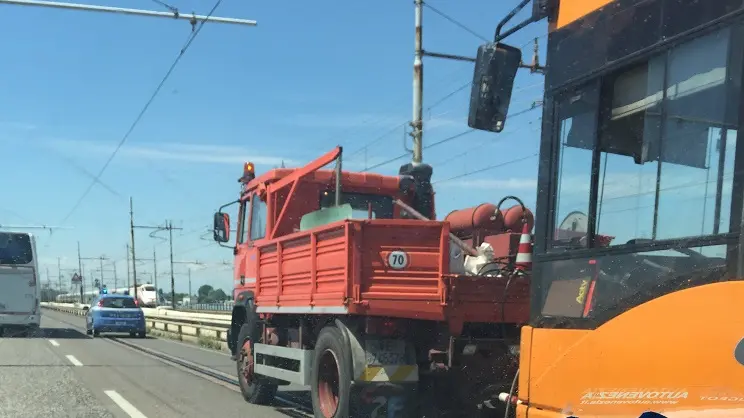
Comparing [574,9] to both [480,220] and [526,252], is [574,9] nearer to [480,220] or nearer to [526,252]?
[526,252]

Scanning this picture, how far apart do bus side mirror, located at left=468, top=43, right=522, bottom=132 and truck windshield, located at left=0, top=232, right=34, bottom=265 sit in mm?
23211

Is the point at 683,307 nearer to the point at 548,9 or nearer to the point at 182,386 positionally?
the point at 548,9

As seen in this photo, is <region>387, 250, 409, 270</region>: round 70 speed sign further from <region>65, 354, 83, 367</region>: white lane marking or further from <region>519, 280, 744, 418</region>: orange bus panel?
<region>65, 354, 83, 367</region>: white lane marking

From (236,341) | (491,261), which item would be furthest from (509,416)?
(236,341)

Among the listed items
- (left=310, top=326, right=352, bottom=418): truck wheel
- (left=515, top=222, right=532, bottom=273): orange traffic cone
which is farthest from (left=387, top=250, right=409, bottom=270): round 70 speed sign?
(left=515, top=222, right=532, bottom=273): orange traffic cone

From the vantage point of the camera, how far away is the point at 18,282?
23.8 metres

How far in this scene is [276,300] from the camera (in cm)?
804

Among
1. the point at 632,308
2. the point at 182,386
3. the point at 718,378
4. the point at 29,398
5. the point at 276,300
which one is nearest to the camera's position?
the point at 718,378

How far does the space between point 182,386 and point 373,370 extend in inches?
241

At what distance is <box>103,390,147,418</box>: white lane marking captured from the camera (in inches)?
338

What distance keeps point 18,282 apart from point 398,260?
21.5 metres

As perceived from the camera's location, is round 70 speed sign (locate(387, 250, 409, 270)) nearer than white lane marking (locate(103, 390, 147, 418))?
Yes

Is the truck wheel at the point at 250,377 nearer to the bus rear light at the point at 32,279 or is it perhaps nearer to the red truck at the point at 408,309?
the red truck at the point at 408,309

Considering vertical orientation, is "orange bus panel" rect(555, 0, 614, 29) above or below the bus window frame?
above
